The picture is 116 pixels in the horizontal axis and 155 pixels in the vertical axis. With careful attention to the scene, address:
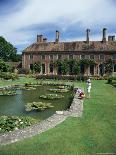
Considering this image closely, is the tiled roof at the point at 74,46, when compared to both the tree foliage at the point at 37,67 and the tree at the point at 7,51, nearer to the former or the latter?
the tree foliage at the point at 37,67

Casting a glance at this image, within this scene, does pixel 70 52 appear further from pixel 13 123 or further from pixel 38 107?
pixel 13 123

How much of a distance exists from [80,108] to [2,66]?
137 feet

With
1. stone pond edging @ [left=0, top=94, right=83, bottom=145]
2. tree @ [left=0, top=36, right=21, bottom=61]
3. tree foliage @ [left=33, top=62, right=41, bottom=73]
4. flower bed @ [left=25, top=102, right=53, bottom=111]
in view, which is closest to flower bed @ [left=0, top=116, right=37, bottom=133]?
stone pond edging @ [left=0, top=94, right=83, bottom=145]

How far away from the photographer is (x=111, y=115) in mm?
19797

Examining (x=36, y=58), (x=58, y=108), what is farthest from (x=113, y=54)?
(x=58, y=108)

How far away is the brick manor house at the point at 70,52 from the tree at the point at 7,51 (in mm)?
34780

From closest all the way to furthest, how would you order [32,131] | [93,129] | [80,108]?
[32,131] < [93,129] < [80,108]

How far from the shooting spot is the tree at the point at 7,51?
352 feet

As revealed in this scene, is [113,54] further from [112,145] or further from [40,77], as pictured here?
[112,145]

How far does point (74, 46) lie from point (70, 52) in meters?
1.71

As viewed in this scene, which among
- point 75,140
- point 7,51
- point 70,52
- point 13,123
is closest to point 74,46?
point 70,52

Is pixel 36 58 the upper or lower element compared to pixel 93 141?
upper

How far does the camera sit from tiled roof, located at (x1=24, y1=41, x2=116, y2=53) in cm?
6838

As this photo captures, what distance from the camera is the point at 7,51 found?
109 meters
